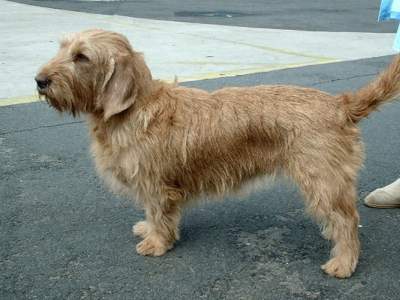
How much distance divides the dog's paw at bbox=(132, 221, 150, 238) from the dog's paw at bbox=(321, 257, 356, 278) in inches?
49.9

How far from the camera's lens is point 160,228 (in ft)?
11.8

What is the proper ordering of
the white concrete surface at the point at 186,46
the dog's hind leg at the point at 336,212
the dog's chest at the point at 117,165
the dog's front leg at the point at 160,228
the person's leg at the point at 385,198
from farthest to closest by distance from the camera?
the white concrete surface at the point at 186,46 → the person's leg at the point at 385,198 → the dog's front leg at the point at 160,228 → the dog's chest at the point at 117,165 → the dog's hind leg at the point at 336,212

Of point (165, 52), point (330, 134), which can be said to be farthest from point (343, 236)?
point (165, 52)

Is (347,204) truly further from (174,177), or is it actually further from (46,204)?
(46,204)

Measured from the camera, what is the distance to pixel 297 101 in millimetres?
Answer: 3342

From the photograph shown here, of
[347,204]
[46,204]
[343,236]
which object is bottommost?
[46,204]

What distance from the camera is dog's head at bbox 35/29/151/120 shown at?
3193 millimetres

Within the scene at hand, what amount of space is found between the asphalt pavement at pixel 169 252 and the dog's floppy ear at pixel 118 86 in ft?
3.30

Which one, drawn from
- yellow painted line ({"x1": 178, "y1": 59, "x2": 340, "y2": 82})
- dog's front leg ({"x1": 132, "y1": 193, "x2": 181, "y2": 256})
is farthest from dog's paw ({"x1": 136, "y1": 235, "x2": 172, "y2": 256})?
yellow painted line ({"x1": 178, "y1": 59, "x2": 340, "y2": 82})

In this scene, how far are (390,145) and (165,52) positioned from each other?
565 cm

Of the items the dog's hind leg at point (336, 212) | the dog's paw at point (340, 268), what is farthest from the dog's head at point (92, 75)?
the dog's paw at point (340, 268)

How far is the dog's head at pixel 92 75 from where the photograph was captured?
3.19 meters

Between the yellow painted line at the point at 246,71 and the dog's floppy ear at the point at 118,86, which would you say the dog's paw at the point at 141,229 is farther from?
the yellow painted line at the point at 246,71

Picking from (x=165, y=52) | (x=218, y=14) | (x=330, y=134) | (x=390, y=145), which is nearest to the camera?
(x=330, y=134)
